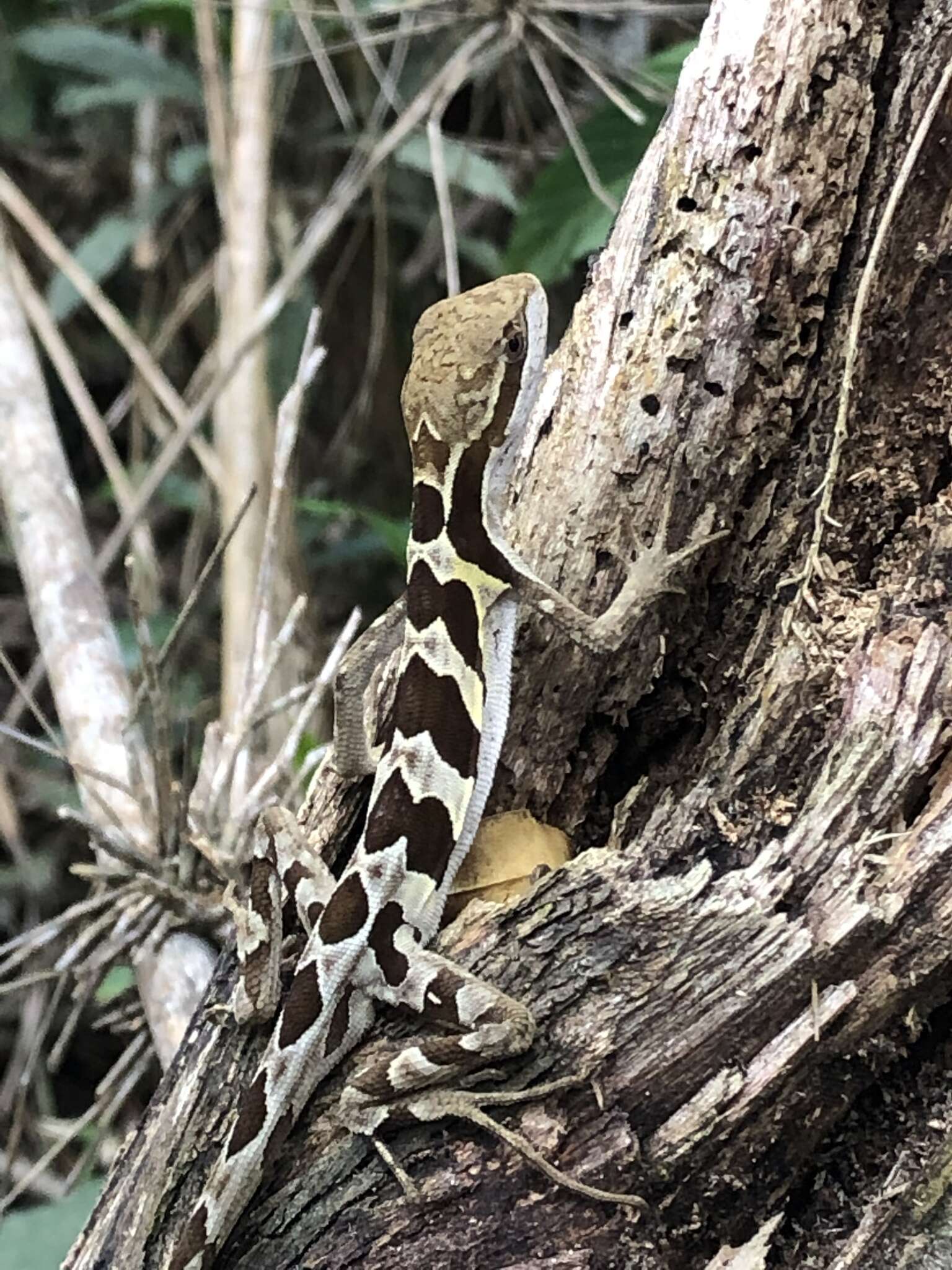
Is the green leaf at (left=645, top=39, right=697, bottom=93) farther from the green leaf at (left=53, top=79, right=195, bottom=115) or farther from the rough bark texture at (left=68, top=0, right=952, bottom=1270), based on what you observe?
the green leaf at (left=53, top=79, right=195, bottom=115)

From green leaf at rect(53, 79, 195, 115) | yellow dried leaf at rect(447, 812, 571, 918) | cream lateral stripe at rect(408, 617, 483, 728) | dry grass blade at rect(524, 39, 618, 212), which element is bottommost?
yellow dried leaf at rect(447, 812, 571, 918)

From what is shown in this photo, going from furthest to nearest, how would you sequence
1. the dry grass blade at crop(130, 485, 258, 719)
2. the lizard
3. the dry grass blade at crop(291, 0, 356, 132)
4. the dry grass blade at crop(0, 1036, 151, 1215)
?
the dry grass blade at crop(291, 0, 356, 132)
the dry grass blade at crop(0, 1036, 151, 1215)
the dry grass blade at crop(130, 485, 258, 719)
the lizard

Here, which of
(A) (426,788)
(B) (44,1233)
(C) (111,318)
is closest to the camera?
(A) (426,788)

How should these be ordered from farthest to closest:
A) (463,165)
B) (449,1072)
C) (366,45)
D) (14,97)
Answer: (14,97) < (463,165) < (366,45) < (449,1072)

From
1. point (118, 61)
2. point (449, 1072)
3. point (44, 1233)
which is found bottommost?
point (44, 1233)

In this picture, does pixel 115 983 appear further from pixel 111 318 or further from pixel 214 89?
pixel 214 89

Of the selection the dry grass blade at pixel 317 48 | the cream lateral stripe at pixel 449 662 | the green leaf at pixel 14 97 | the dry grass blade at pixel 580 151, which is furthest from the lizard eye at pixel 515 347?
the green leaf at pixel 14 97

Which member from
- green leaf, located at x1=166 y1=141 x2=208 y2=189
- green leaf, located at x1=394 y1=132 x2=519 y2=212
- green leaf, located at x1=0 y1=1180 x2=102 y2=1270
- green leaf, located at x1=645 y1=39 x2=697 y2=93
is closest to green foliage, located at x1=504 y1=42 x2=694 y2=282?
green leaf, located at x1=645 y1=39 x2=697 y2=93

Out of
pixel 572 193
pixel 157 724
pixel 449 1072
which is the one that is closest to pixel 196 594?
pixel 157 724
